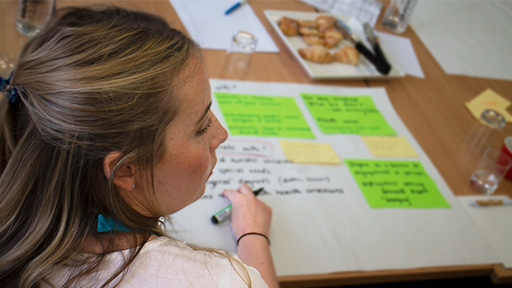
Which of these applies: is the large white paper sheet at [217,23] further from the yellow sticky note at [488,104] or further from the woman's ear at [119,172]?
the woman's ear at [119,172]

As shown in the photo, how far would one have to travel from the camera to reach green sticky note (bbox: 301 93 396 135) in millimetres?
1346

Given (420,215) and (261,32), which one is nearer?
(420,215)

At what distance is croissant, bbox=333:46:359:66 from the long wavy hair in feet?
3.13

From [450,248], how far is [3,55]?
114 centimetres

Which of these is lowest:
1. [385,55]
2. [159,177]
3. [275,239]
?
[275,239]

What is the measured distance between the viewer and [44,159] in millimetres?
636

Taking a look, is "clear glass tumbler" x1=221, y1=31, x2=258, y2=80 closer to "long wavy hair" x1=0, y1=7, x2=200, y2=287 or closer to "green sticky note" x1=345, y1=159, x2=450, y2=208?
"green sticky note" x1=345, y1=159, x2=450, y2=208

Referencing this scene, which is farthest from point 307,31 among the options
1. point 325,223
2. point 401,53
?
point 325,223

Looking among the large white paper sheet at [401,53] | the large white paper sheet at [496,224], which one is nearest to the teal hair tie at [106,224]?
the large white paper sheet at [496,224]

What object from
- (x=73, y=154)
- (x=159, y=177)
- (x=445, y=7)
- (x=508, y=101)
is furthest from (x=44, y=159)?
(x=445, y=7)

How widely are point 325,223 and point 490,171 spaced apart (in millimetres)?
589

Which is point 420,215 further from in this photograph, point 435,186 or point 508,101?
point 508,101

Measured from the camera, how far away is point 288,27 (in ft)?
5.23

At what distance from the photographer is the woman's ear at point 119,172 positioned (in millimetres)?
635
